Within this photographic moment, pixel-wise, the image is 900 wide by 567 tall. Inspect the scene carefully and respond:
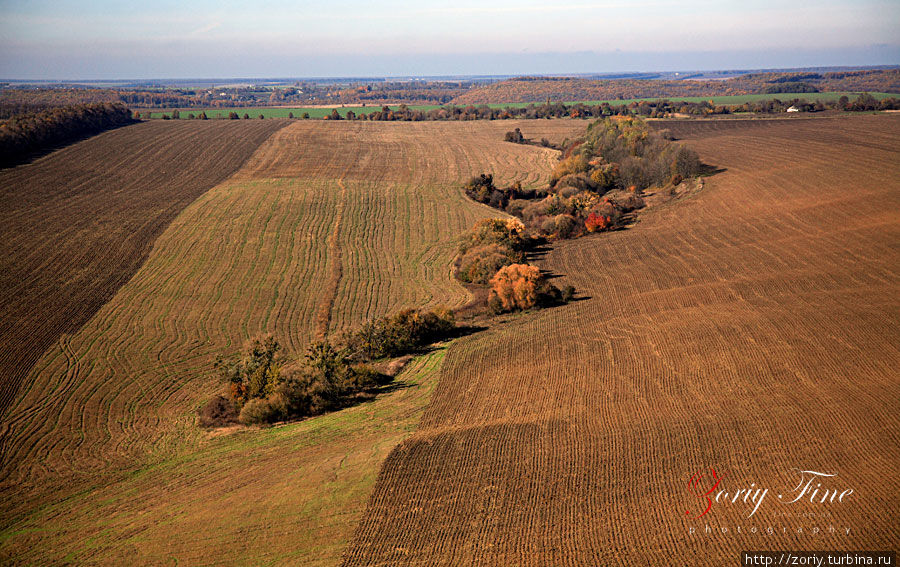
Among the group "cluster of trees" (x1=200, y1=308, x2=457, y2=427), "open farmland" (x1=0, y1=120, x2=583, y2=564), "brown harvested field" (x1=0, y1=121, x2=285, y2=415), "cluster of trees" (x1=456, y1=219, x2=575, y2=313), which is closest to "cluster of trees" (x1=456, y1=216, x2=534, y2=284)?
"cluster of trees" (x1=456, y1=219, x2=575, y2=313)

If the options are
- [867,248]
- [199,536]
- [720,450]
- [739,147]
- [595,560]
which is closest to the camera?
[595,560]

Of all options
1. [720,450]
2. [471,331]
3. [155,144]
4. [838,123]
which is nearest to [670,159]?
[838,123]

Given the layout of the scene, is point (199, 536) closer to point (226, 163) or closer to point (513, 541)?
point (513, 541)

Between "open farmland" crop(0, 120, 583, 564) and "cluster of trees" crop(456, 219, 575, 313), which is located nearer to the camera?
"open farmland" crop(0, 120, 583, 564)

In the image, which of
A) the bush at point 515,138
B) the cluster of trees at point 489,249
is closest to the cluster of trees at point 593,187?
the cluster of trees at point 489,249

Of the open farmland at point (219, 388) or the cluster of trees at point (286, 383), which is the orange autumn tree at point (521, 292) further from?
the cluster of trees at point (286, 383)

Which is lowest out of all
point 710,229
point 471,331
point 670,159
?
point 471,331

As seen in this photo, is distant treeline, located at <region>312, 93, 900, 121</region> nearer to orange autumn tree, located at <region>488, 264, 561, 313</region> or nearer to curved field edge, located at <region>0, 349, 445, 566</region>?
orange autumn tree, located at <region>488, 264, 561, 313</region>
